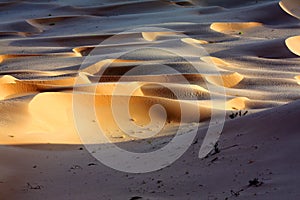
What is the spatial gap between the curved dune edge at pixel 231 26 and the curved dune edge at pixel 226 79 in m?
4.41

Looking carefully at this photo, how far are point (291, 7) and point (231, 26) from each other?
210 cm

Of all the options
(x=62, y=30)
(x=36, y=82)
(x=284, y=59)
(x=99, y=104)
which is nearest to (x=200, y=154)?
(x=99, y=104)

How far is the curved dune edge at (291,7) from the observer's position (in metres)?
14.8

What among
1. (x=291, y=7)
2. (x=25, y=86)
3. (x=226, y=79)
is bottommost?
(x=25, y=86)

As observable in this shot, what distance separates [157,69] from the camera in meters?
9.37

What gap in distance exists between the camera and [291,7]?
15.0m

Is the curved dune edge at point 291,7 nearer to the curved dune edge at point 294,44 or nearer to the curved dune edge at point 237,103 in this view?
the curved dune edge at point 294,44

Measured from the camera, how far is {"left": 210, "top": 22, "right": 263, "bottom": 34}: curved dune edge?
13597mm

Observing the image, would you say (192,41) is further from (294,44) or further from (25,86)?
(25,86)

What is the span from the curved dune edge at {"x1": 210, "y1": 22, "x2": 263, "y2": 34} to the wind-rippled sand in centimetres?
5

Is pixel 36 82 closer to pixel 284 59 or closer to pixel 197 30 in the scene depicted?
pixel 284 59

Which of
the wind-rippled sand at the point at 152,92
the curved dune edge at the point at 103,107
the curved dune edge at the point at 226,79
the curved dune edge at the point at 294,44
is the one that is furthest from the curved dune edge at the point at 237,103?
the curved dune edge at the point at 294,44

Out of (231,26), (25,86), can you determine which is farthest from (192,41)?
(25,86)

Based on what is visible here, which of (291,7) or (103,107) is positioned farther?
(291,7)
